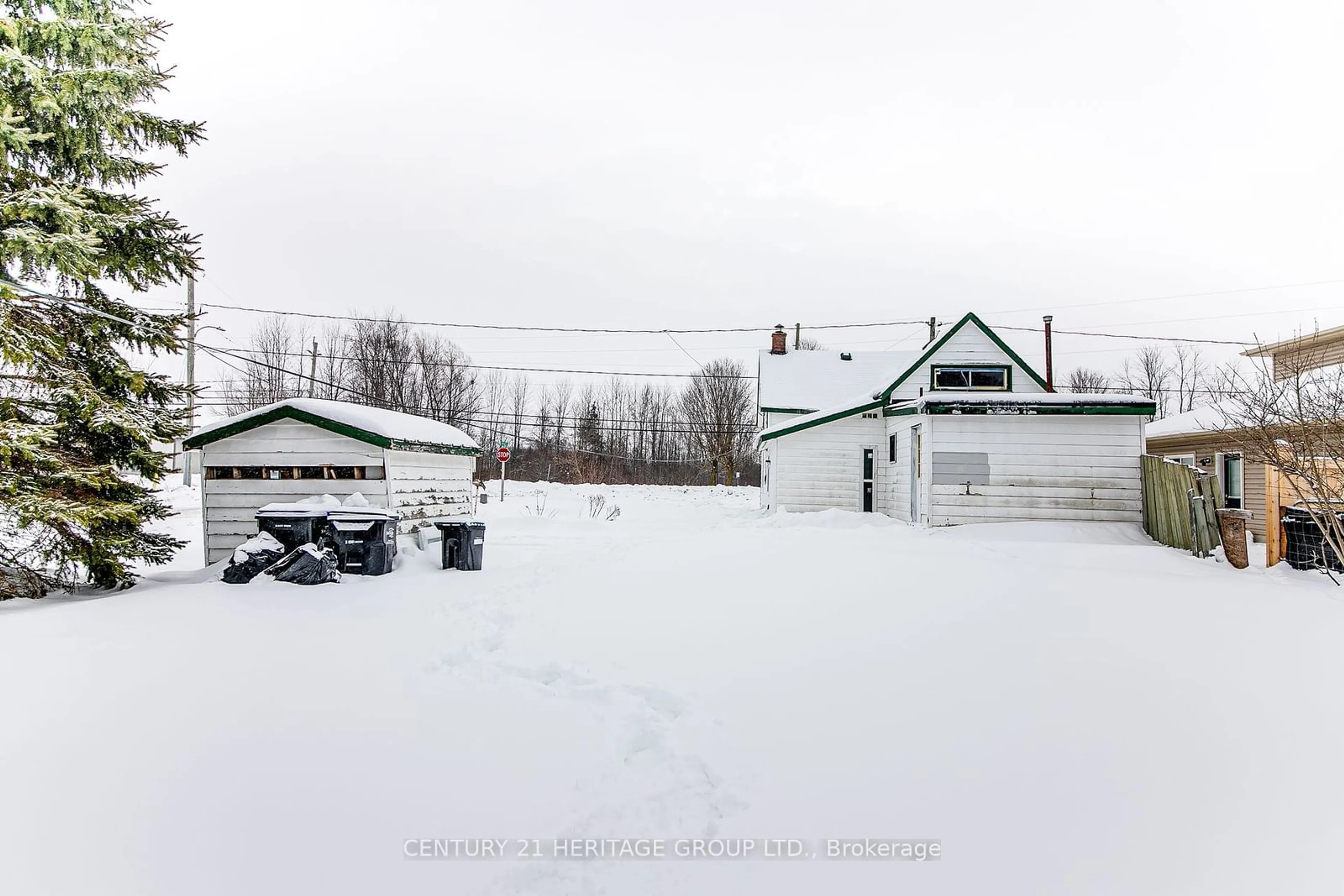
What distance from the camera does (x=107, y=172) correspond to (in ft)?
24.9

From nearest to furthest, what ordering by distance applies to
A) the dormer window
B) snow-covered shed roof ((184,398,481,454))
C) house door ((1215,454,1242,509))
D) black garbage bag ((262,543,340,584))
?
black garbage bag ((262,543,340,584)), snow-covered shed roof ((184,398,481,454)), house door ((1215,454,1242,509)), the dormer window

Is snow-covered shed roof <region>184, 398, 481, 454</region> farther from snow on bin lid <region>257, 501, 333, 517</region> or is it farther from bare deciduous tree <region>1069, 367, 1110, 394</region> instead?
bare deciduous tree <region>1069, 367, 1110, 394</region>

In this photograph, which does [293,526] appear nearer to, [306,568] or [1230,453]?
[306,568]

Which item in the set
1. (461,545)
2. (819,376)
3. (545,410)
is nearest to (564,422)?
(545,410)

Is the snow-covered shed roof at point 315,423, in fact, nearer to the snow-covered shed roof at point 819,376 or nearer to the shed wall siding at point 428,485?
the shed wall siding at point 428,485

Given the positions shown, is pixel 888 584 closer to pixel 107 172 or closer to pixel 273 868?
pixel 273 868

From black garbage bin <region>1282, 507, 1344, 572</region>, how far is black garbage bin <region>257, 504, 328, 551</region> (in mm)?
12982

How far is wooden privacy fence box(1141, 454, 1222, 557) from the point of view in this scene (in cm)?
927

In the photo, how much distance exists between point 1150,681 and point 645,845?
3.46 m

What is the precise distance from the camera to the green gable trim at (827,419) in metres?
16.1

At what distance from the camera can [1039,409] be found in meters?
11.9

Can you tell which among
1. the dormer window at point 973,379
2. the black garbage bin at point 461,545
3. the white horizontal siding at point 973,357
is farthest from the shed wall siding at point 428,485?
the dormer window at point 973,379

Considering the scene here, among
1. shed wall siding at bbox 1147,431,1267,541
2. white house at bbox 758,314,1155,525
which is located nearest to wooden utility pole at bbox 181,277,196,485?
white house at bbox 758,314,1155,525

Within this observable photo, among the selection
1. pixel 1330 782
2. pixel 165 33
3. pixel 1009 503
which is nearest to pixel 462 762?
pixel 1330 782
